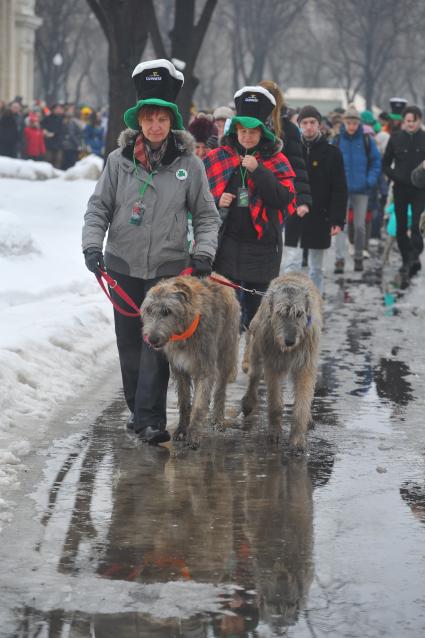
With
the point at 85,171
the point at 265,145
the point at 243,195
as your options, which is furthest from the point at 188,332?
the point at 85,171

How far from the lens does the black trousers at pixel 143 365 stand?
25.1ft

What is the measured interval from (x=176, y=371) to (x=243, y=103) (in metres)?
2.10

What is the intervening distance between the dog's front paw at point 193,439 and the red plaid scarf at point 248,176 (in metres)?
1.98

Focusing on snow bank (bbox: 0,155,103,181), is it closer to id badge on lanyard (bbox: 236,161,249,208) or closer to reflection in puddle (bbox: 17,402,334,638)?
id badge on lanyard (bbox: 236,161,249,208)

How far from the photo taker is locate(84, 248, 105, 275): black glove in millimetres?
7359

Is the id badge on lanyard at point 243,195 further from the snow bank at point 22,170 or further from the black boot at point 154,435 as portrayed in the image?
the snow bank at point 22,170

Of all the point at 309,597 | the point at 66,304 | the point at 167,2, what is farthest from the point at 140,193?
the point at 167,2

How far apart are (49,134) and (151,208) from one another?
2710 centimetres

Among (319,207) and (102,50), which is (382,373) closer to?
(319,207)

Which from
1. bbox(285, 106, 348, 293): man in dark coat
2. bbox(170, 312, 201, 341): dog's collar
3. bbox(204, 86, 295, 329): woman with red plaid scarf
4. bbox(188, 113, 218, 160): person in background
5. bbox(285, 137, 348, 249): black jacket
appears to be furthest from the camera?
bbox(285, 137, 348, 249): black jacket

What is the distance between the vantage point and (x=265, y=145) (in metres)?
8.76

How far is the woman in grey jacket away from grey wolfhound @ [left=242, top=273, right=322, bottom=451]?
48cm

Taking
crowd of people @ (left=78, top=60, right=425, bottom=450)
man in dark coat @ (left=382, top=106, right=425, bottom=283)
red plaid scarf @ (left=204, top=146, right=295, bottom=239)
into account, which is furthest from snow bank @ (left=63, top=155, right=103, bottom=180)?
red plaid scarf @ (left=204, top=146, right=295, bottom=239)

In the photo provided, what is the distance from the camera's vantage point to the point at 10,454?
22.9ft
